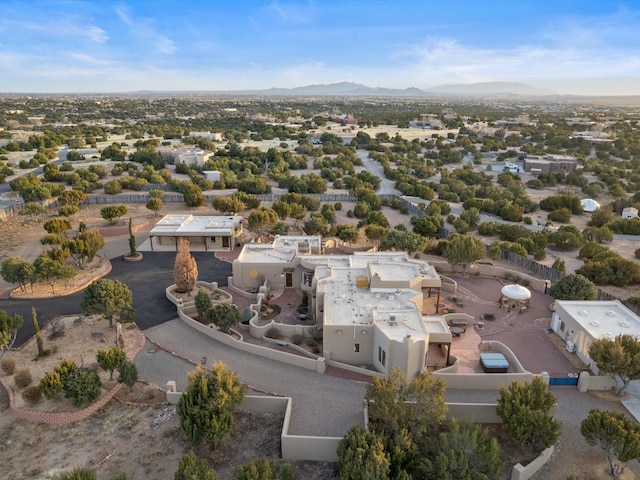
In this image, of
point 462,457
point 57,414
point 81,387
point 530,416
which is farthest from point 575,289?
point 57,414

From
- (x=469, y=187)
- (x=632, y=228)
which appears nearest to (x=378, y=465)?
(x=632, y=228)

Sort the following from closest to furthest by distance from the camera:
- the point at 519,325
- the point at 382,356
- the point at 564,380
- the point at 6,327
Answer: the point at 564,380, the point at 382,356, the point at 6,327, the point at 519,325

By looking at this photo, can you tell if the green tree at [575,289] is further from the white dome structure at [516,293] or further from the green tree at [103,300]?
the green tree at [103,300]

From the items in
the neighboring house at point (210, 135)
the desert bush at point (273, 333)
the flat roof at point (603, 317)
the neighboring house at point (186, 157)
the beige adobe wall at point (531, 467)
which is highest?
the neighboring house at point (210, 135)

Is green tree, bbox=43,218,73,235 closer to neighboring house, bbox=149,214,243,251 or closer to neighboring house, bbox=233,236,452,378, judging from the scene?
neighboring house, bbox=149,214,243,251

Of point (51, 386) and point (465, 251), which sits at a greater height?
point (465, 251)

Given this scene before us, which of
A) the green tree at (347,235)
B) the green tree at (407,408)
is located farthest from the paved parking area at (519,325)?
the green tree at (347,235)

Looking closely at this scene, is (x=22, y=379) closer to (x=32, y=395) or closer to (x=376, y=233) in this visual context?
(x=32, y=395)
